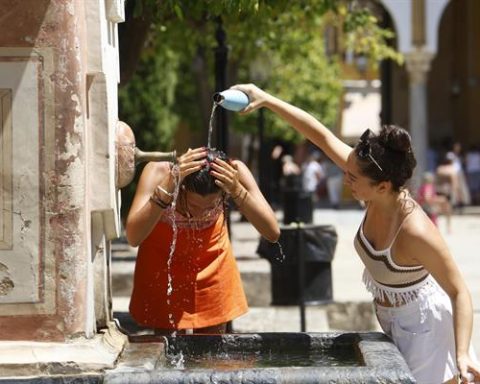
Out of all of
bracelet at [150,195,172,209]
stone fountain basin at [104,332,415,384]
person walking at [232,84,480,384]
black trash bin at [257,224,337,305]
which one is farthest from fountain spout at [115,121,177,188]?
black trash bin at [257,224,337,305]

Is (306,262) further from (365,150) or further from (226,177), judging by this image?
(365,150)

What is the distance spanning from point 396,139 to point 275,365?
86 centimetres

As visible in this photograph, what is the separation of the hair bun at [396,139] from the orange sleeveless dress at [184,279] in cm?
90

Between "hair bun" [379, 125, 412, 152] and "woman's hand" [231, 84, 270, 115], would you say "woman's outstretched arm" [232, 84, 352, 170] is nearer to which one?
"woman's hand" [231, 84, 270, 115]

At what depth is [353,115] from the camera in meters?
34.4

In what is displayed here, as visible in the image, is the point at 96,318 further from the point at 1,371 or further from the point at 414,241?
the point at 414,241

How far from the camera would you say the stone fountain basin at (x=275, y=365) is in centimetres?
344

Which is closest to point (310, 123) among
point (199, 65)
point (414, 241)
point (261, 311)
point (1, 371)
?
point (414, 241)

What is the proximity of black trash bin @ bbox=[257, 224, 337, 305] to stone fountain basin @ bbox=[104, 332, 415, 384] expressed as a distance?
13.8 ft

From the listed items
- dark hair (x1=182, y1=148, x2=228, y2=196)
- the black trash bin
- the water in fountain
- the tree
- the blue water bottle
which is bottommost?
the black trash bin

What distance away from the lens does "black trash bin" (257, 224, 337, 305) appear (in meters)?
8.66

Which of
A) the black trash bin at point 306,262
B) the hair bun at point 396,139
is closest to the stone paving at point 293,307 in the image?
the black trash bin at point 306,262

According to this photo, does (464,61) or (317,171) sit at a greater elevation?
(464,61)

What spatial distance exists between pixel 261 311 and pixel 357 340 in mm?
6212
